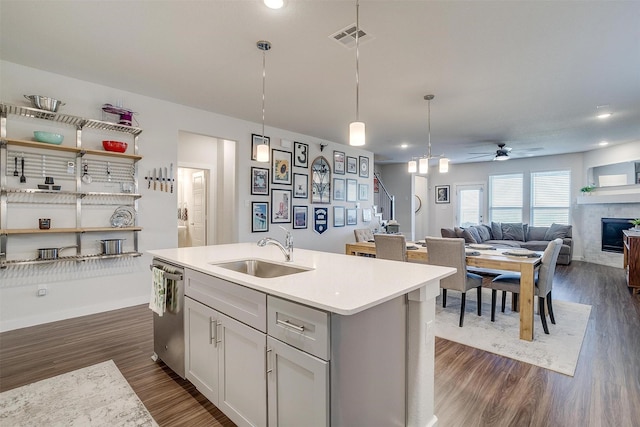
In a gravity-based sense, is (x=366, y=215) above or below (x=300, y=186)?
below

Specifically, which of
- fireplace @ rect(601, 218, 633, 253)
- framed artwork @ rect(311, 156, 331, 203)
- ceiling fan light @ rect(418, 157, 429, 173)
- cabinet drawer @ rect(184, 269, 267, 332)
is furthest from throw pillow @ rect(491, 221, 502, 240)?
cabinet drawer @ rect(184, 269, 267, 332)

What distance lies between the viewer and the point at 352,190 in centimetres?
710

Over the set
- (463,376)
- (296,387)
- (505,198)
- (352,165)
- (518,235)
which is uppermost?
(352,165)

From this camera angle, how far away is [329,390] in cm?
125

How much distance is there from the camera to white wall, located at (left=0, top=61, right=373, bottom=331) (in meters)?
3.20

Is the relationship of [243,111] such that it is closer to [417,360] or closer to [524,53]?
[524,53]

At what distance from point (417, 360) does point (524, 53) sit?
285cm

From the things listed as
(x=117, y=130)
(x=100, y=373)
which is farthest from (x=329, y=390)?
(x=117, y=130)

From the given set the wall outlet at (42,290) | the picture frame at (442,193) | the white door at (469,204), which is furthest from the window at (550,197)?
the wall outlet at (42,290)

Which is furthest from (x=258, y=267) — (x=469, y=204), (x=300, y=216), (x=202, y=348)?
(x=469, y=204)

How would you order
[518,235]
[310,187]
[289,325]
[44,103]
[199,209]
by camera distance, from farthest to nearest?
[518,235] → [199,209] → [310,187] → [44,103] → [289,325]

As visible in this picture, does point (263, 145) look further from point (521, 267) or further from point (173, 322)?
point (521, 267)

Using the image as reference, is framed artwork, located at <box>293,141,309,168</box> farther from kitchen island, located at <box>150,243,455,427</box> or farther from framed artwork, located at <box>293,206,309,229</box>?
kitchen island, located at <box>150,243,455,427</box>

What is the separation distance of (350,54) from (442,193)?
8.33 meters
